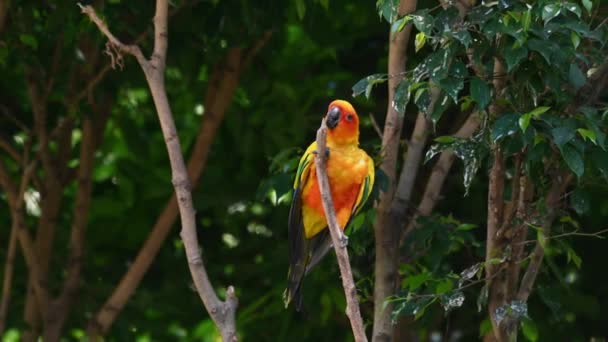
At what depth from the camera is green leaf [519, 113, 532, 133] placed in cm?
315

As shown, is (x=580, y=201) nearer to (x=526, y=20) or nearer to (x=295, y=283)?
(x=526, y=20)

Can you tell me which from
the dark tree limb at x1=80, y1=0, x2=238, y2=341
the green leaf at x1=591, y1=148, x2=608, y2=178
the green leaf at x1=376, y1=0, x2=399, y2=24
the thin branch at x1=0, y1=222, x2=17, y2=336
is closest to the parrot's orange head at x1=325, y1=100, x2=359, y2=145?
the green leaf at x1=376, y1=0, x2=399, y2=24

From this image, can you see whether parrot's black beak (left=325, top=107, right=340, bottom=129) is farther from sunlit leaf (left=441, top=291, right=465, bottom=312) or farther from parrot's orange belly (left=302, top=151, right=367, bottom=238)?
sunlit leaf (left=441, top=291, right=465, bottom=312)

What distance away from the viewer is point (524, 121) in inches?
124

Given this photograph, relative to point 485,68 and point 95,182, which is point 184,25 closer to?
point 95,182

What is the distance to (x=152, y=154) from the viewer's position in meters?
5.72

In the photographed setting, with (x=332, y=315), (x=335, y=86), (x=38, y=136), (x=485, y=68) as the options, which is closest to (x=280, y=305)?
(x=332, y=315)

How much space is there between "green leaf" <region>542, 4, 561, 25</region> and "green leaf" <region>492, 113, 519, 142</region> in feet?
1.13

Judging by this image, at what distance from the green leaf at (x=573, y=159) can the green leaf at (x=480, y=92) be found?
26 cm

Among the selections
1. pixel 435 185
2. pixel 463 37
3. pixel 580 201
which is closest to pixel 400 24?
pixel 463 37

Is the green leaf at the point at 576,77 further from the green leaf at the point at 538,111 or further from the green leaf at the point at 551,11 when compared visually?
the green leaf at the point at 551,11

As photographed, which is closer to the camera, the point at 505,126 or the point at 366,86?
the point at 505,126

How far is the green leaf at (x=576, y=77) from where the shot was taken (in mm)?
3354

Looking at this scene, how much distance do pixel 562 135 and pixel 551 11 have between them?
14.6 inches
